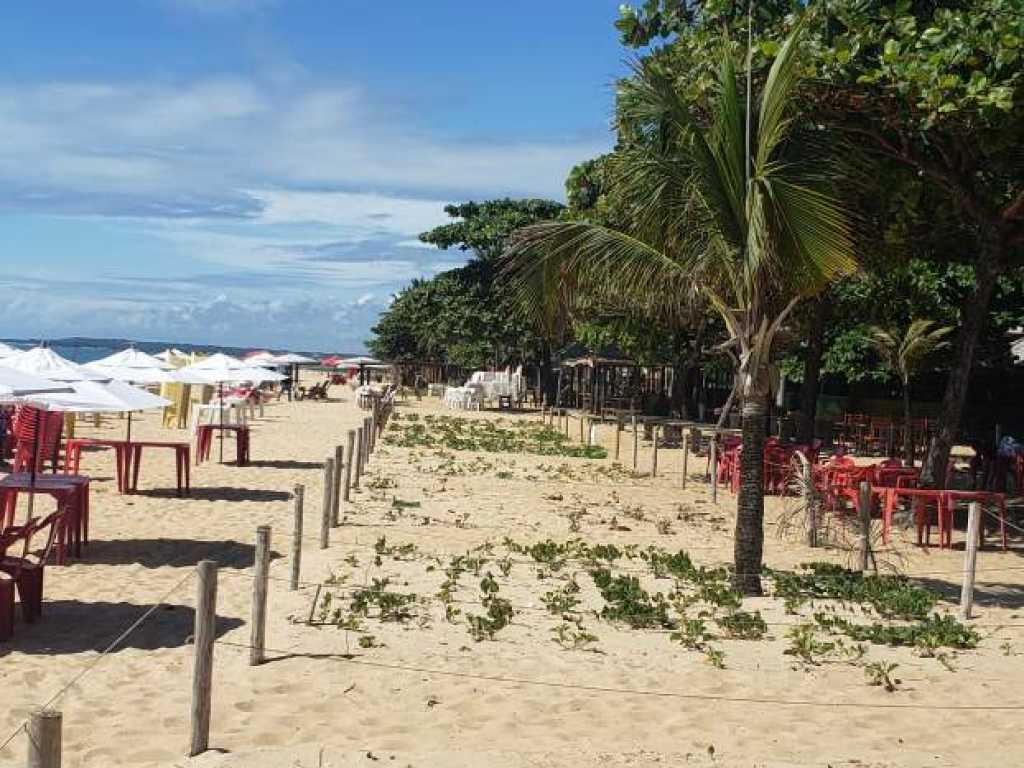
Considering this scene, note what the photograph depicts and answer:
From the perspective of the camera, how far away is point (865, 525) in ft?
36.1

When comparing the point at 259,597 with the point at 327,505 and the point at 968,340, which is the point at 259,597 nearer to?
the point at 327,505

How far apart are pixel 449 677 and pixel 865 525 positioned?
210 inches

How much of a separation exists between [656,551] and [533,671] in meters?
4.96

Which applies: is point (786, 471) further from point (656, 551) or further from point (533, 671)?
point (533, 671)

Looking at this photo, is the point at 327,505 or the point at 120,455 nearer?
the point at 327,505

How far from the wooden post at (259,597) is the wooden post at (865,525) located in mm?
5659

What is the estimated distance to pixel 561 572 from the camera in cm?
1082

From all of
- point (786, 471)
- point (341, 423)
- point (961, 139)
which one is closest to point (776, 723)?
point (961, 139)

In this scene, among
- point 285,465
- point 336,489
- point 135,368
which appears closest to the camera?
point 336,489

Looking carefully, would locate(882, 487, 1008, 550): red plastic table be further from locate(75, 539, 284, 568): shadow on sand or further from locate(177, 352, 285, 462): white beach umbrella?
locate(177, 352, 285, 462): white beach umbrella

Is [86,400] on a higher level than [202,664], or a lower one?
higher

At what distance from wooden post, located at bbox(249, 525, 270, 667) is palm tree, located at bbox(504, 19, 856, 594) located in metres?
4.01

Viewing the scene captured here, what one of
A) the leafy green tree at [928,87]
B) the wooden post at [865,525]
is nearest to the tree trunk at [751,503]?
the wooden post at [865,525]

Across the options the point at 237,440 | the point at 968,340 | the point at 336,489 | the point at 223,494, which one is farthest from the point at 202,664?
the point at 237,440
